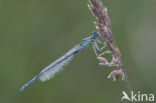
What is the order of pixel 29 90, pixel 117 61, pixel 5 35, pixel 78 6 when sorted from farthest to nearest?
pixel 78 6 < pixel 5 35 < pixel 29 90 < pixel 117 61

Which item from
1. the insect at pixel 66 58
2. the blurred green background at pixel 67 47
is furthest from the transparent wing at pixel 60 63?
the blurred green background at pixel 67 47

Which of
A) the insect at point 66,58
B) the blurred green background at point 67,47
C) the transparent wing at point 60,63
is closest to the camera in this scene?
the insect at point 66,58

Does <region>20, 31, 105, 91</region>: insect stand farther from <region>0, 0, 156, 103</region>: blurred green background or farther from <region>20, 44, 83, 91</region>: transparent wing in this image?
<region>0, 0, 156, 103</region>: blurred green background

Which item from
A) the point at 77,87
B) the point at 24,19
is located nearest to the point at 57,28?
the point at 24,19

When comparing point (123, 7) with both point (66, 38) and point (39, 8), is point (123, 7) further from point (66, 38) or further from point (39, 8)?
point (39, 8)

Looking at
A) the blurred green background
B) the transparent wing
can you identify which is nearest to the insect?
the transparent wing

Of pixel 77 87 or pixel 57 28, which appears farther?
pixel 57 28

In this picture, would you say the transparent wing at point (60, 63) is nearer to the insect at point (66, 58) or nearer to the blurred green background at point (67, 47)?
the insect at point (66, 58)

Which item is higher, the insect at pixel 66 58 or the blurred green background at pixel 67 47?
the blurred green background at pixel 67 47
